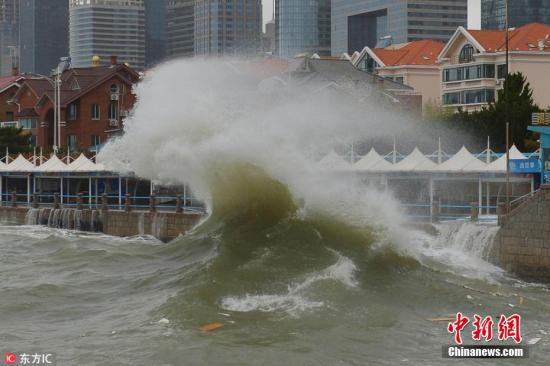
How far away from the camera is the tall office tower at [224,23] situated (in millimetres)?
94681

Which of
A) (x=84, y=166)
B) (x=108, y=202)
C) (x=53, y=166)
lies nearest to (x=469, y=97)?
(x=53, y=166)

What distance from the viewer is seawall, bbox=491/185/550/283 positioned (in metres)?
30.5

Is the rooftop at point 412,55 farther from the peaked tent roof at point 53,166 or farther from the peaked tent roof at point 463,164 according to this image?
the peaked tent roof at point 463,164

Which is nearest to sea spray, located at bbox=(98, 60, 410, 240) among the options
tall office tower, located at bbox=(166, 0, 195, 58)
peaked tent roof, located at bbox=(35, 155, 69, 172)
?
peaked tent roof, located at bbox=(35, 155, 69, 172)

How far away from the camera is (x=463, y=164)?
38.8m

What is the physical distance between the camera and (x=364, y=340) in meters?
20.8

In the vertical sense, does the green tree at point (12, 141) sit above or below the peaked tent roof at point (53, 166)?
above

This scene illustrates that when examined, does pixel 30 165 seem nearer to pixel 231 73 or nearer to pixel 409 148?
pixel 409 148

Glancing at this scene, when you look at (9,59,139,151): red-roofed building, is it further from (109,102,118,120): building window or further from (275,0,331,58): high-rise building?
(275,0,331,58): high-rise building

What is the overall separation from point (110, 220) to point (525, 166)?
19.6 metres

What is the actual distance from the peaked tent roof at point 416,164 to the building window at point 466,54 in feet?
155

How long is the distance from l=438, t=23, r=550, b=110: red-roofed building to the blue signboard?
147ft

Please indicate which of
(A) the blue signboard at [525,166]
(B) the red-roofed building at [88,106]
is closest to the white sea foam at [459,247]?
(A) the blue signboard at [525,166]

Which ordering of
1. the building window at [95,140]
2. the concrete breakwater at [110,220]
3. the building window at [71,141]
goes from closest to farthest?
1. the concrete breakwater at [110,220]
2. the building window at [95,140]
3. the building window at [71,141]
